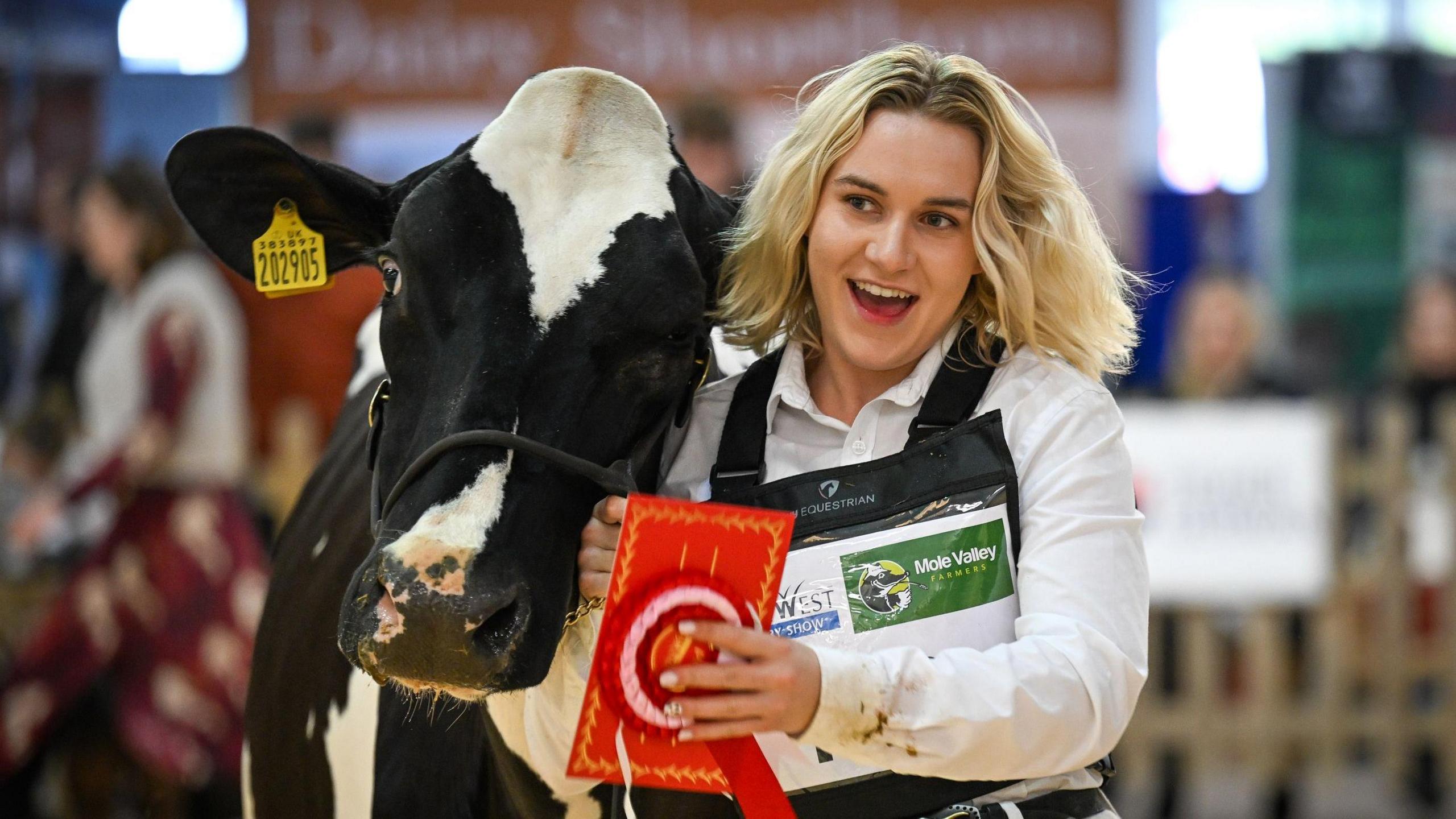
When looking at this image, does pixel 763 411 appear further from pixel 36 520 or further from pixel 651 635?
pixel 36 520

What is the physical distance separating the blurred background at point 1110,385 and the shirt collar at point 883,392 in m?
1.56

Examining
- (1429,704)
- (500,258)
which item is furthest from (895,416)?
(1429,704)

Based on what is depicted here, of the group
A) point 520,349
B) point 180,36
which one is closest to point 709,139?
point 520,349

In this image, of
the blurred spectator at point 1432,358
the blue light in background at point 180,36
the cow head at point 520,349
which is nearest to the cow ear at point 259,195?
the cow head at point 520,349

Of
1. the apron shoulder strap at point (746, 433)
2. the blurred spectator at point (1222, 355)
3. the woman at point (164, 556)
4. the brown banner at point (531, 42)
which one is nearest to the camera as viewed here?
the apron shoulder strap at point (746, 433)

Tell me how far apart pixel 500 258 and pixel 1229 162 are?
27.1 ft

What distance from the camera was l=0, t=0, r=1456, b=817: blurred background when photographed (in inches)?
218

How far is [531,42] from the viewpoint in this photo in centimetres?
892

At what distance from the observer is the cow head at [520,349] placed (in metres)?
1.71

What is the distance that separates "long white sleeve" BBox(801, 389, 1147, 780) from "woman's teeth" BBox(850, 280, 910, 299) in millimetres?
238

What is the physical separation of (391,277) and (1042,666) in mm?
983

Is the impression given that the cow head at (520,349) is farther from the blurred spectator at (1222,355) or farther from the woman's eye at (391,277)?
the blurred spectator at (1222,355)

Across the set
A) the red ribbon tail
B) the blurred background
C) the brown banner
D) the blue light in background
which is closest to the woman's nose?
the red ribbon tail

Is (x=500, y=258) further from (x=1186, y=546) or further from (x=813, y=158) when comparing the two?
(x=1186, y=546)
